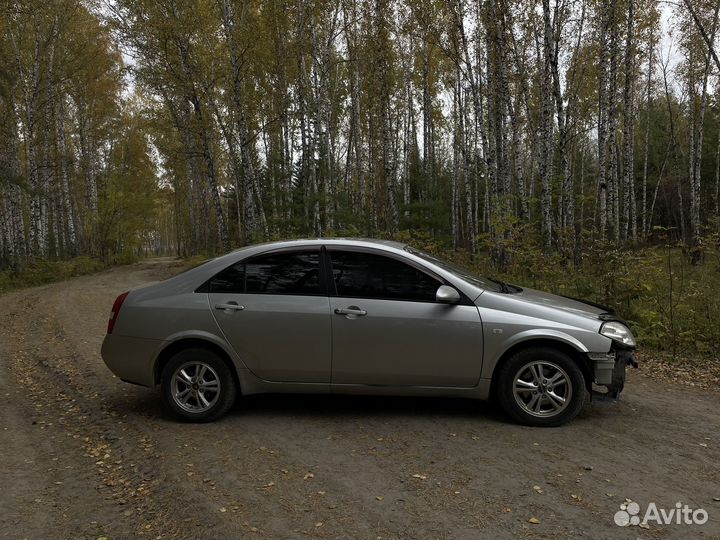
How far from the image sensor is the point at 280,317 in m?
4.68

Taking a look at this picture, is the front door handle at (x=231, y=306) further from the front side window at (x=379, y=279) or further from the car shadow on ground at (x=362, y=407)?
the car shadow on ground at (x=362, y=407)

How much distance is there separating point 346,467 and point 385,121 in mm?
14222

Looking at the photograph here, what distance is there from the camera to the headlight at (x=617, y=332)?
14.8 feet

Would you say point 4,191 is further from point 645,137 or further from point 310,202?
point 645,137

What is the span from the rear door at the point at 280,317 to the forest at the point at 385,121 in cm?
575

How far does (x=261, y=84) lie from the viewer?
79.6 ft

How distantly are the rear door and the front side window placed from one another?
0.20 m

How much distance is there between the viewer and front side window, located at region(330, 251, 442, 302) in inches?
185

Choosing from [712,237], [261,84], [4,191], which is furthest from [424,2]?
[4,191]

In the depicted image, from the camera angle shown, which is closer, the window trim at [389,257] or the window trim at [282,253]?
the window trim at [389,257]

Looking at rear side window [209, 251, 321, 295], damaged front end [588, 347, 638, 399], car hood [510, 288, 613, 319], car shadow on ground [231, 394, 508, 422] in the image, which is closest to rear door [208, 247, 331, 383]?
rear side window [209, 251, 321, 295]

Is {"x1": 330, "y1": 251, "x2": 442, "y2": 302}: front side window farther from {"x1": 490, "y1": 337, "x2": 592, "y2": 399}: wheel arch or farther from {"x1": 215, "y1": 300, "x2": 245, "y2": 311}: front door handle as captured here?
{"x1": 215, "y1": 300, "x2": 245, "y2": 311}: front door handle

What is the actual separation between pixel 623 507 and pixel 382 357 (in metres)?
2.16
